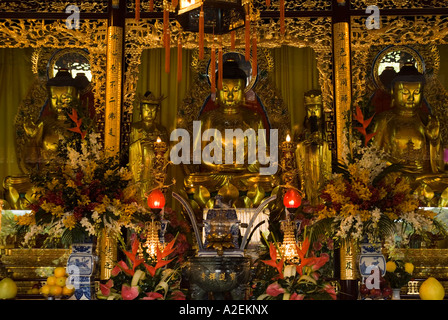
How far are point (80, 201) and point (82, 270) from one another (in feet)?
1.30

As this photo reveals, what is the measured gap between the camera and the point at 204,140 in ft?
20.8

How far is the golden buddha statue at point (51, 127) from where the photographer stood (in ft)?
20.4

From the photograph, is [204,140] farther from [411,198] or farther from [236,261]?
[236,261]

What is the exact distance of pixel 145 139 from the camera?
598cm

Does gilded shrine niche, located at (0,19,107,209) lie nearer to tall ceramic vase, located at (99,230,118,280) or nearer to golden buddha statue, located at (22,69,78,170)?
golden buddha statue, located at (22,69,78,170)

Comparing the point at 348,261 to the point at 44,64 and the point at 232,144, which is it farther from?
the point at 44,64

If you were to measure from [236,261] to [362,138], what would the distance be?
1533mm

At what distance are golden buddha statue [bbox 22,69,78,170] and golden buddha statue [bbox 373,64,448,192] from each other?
271 centimetres

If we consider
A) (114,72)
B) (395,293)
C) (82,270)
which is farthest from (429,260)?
(114,72)

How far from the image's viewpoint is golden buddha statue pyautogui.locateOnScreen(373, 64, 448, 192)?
6.08 metres

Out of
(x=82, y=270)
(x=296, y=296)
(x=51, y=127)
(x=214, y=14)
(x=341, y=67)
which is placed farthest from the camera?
(x=51, y=127)

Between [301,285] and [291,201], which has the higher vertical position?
[291,201]

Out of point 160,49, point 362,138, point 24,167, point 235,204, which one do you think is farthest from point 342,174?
point 24,167

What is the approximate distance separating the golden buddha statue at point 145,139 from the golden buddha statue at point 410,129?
187 cm
